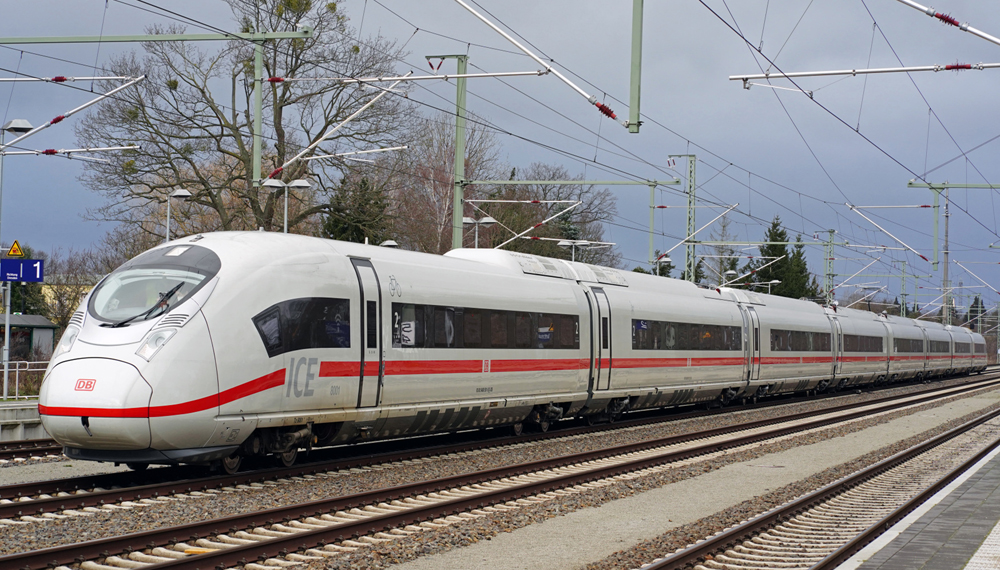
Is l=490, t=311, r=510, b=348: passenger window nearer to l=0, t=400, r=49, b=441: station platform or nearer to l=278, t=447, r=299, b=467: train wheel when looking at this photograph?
l=278, t=447, r=299, b=467: train wheel

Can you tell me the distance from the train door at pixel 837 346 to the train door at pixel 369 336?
27388 mm

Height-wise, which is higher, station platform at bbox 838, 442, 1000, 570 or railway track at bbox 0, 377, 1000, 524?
station platform at bbox 838, 442, 1000, 570

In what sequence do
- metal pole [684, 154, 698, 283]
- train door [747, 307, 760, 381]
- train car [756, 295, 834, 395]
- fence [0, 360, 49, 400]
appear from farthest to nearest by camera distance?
metal pole [684, 154, 698, 283], train car [756, 295, 834, 395], train door [747, 307, 760, 381], fence [0, 360, 49, 400]

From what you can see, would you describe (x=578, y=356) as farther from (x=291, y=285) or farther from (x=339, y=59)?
(x=339, y=59)

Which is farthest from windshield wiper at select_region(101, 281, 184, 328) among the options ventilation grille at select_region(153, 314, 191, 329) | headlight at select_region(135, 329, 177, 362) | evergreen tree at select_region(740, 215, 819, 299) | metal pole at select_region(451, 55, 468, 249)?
evergreen tree at select_region(740, 215, 819, 299)

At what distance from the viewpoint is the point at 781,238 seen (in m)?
93.0

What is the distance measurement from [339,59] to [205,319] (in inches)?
993

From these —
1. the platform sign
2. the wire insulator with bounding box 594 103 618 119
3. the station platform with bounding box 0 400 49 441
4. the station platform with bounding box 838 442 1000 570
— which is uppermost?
the wire insulator with bounding box 594 103 618 119

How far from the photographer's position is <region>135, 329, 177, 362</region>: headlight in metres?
11.2

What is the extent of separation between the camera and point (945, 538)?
925cm

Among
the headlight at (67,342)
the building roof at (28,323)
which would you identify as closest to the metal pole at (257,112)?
the headlight at (67,342)

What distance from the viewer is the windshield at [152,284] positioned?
38.8ft

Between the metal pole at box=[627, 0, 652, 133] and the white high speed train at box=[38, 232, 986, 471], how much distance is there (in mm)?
3785

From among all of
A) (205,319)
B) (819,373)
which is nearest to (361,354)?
(205,319)
